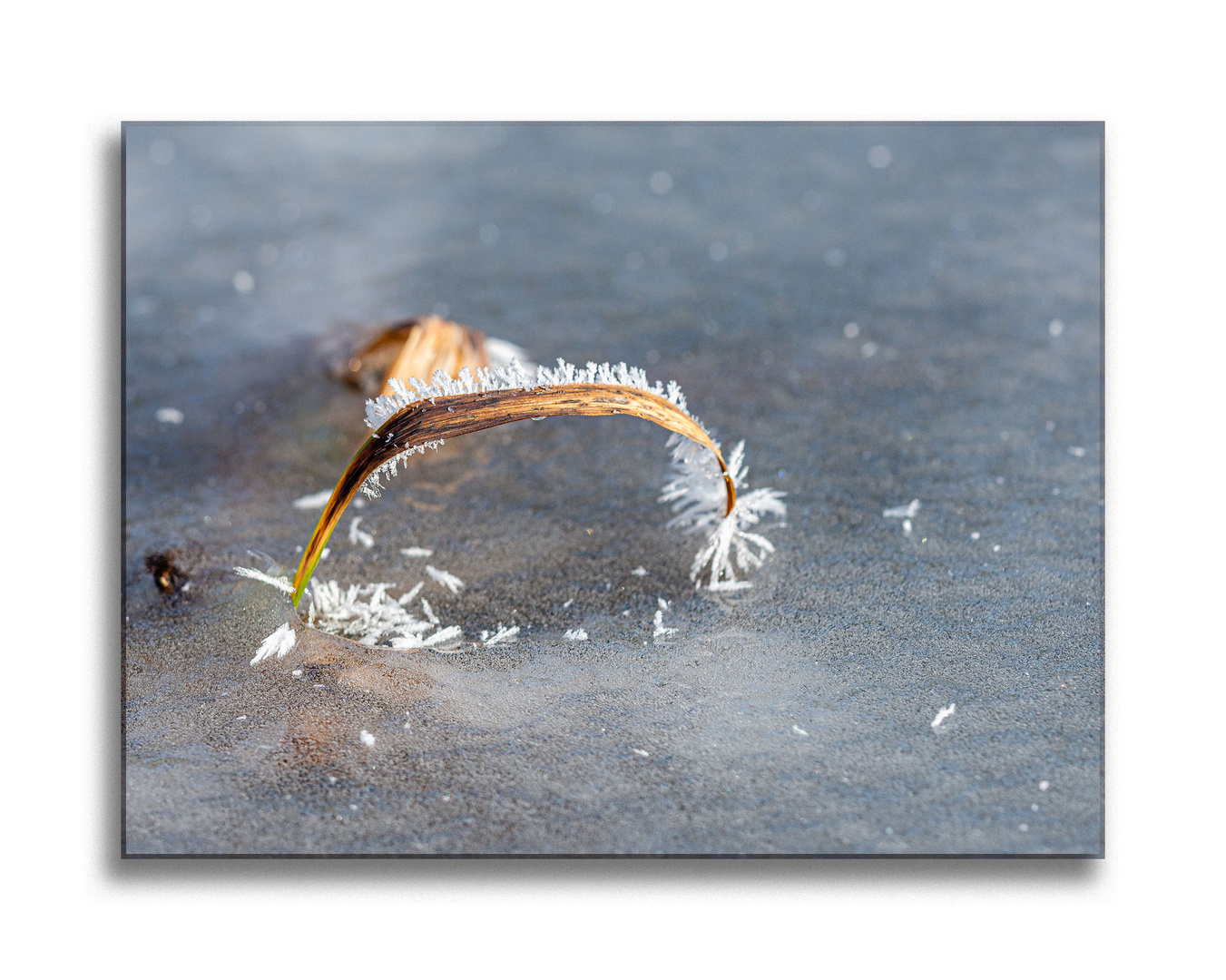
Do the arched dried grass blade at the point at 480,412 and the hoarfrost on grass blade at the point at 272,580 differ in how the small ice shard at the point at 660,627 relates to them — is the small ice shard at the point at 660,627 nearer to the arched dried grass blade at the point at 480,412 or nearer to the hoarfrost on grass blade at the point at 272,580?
the arched dried grass blade at the point at 480,412

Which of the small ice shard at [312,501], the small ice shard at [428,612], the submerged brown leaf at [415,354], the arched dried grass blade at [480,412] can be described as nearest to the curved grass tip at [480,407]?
the arched dried grass blade at [480,412]

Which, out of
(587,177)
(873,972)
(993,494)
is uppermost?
(587,177)

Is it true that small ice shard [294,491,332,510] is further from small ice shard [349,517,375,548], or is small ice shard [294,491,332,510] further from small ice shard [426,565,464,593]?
small ice shard [426,565,464,593]

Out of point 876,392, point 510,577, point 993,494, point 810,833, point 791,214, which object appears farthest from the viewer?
point 791,214

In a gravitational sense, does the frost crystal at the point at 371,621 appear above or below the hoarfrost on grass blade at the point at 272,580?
below
